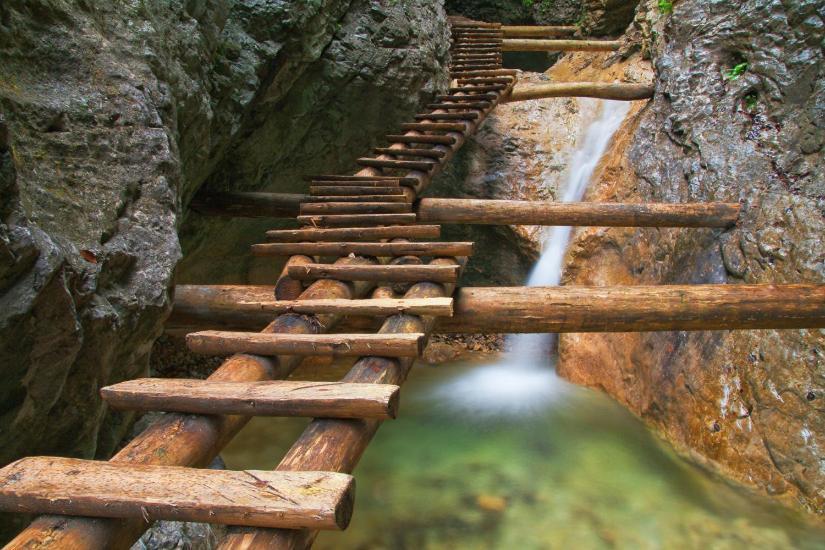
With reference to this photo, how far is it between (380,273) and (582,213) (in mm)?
2270

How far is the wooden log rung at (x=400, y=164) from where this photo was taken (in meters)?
5.20

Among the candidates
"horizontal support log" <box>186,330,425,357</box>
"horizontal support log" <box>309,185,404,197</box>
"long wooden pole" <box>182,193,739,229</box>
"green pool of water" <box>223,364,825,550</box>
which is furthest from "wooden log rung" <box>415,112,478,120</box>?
"horizontal support log" <box>186,330,425,357</box>

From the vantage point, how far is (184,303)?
3396mm

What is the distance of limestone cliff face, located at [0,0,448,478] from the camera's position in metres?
1.83

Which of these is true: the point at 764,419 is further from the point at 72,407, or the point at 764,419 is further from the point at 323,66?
the point at 323,66

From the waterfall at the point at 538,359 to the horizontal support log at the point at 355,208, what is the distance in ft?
7.50

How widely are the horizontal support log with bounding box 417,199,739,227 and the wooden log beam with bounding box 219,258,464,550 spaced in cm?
229

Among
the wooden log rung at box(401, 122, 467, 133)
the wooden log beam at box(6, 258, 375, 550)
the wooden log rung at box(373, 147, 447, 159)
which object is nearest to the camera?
the wooden log beam at box(6, 258, 375, 550)

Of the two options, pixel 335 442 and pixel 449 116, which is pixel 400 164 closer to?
pixel 449 116

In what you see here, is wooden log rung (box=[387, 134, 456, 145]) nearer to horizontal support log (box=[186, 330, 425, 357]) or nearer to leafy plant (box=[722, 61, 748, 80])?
leafy plant (box=[722, 61, 748, 80])

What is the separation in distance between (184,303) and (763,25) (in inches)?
216

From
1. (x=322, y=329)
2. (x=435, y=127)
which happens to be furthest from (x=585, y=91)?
(x=322, y=329)

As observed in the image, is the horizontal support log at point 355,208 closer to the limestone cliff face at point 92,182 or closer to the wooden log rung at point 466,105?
the limestone cliff face at point 92,182

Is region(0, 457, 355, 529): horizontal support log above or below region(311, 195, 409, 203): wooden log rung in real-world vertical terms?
below
